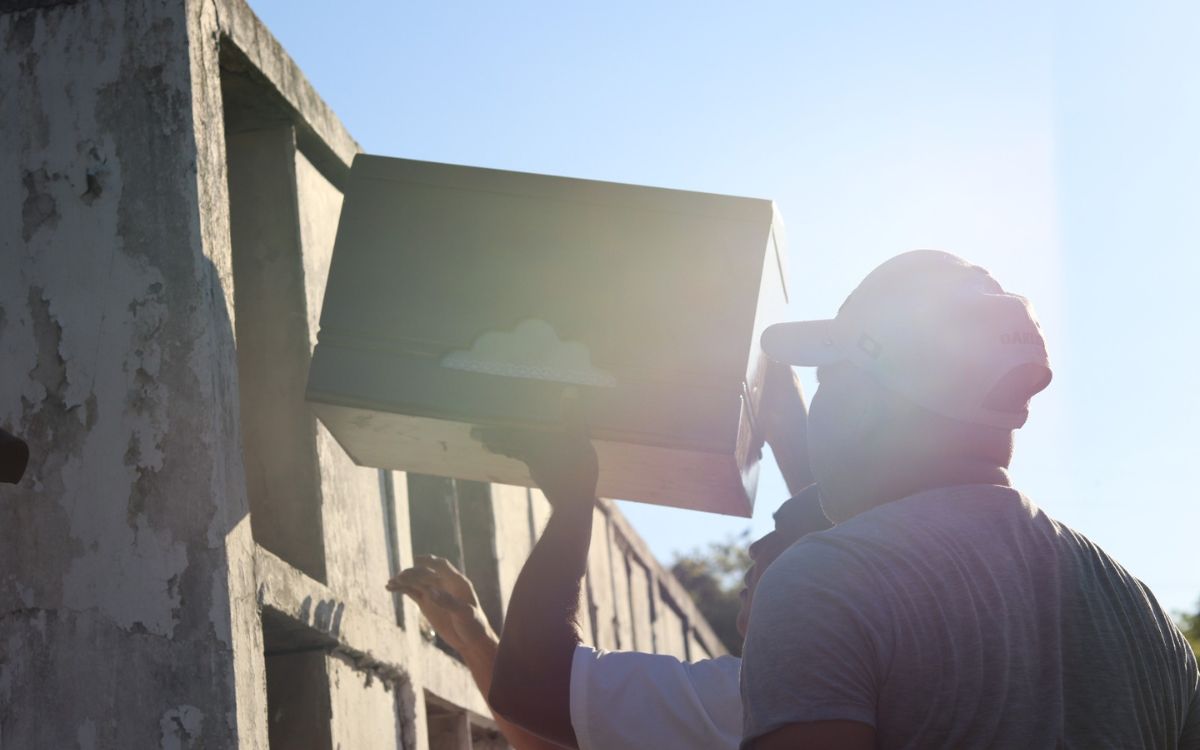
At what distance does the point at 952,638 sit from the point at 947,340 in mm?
422

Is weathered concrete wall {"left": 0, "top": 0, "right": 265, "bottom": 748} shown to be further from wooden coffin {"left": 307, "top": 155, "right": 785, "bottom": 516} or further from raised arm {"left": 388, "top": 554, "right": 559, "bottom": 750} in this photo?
raised arm {"left": 388, "top": 554, "right": 559, "bottom": 750}

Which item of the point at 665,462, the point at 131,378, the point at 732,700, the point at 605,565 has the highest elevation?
the point at 131,378

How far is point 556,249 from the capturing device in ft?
8.30

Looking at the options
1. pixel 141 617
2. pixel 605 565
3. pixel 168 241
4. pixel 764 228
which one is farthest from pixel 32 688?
pixel 605 565

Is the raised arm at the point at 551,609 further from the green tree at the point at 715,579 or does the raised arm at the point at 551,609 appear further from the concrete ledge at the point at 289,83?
the green tree at the point at 715,579

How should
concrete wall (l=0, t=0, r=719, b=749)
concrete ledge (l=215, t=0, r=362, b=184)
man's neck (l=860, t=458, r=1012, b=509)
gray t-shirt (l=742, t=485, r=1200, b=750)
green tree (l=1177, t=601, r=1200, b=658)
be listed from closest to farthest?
gray t-shirt (l=742, t=485, r=1200, b=750), man's neck (l=860, t=458, r=1012, b=509), concrete wall (l=0, t=0, r=719, b=749), concrete ledge (l=215, t=0, r=362, b=184), green tree (l=1177, t=601, r=1200, b=658)

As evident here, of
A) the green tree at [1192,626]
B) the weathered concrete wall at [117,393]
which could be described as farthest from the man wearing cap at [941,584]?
the green tree at [1192,626]

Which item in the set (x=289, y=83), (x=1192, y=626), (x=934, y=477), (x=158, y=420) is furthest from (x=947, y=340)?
(x=1192, y=626)

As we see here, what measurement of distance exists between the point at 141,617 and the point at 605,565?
5.17 metres

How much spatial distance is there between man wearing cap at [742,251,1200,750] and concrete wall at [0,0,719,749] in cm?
116

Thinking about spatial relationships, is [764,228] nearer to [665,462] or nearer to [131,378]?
[665,462]

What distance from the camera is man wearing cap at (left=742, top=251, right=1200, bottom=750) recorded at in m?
1.54

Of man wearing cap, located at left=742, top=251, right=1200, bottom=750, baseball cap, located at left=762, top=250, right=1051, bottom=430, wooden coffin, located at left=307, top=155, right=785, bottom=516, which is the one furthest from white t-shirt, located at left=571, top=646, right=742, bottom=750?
baseball cap, located at left=762, top=250, right=1051, bottom=430

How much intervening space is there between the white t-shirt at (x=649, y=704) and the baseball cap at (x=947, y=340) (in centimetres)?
69
